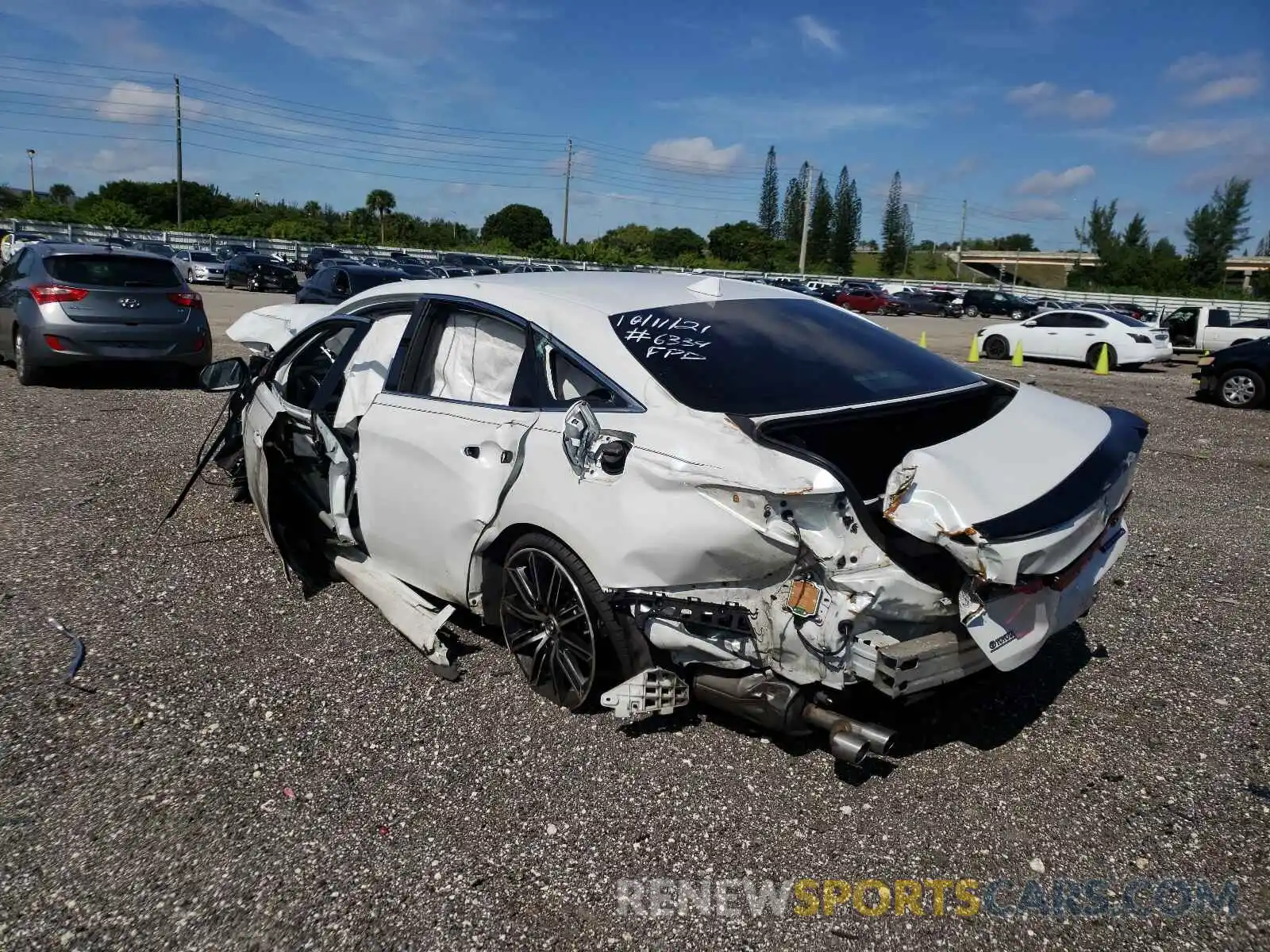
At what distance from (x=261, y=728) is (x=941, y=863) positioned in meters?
2.44

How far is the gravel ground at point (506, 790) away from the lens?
8.45 ft

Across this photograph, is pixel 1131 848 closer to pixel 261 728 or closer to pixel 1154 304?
pixel 261 728

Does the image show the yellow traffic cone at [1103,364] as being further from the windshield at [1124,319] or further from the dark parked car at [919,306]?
the dark parked car at [919,306]

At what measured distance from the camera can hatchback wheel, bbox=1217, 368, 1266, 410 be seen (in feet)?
46.2

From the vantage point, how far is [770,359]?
362cm

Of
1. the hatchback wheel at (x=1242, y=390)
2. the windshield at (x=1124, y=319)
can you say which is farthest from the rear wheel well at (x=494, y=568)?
the windshield at (x=1124, y=319)

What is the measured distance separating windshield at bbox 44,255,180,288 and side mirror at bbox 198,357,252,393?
18.7 ft

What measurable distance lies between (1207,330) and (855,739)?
84.9ft

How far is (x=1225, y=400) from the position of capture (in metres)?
14.5

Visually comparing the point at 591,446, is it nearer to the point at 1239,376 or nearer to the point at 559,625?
the point at 559,625

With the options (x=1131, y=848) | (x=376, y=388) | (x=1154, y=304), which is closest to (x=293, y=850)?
(x=376, y=388)

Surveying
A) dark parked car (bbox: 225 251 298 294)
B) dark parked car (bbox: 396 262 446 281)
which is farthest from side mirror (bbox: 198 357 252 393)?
dark parked car (bbox: 225 251 298 294)

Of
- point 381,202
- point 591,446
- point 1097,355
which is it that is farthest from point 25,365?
point 381,202

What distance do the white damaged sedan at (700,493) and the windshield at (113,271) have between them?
6.91m
